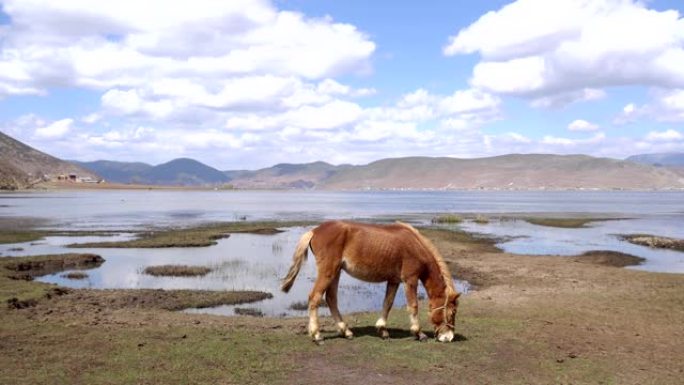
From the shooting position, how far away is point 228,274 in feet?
96.3

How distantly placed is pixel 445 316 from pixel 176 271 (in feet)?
68.6

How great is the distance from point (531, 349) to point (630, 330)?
4205 mm

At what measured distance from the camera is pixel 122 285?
84.1 feet

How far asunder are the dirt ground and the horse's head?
0.39 meters

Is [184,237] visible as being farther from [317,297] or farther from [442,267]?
[442,267]

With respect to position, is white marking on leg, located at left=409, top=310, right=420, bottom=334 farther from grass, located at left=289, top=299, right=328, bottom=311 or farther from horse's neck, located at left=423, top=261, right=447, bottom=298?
grass, located at left=289, top=299, right=328, bottom=311

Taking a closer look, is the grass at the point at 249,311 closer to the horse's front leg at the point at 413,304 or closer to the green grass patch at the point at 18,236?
the horse's front leg at the point at 413,304

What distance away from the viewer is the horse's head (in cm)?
1218

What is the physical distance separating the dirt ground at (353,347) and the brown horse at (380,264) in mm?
724

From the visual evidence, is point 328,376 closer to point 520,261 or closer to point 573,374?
point 573,374

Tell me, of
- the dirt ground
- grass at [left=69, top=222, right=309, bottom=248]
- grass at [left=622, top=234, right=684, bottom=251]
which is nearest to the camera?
the dirt ground

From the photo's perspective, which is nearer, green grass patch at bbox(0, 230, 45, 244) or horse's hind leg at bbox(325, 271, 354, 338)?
horse's hind leg at bbox(325, 271, 354, 338)

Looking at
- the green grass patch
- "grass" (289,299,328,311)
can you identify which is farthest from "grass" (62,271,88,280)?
the green grass patch

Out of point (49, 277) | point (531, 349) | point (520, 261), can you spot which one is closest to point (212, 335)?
point (531, 349)
